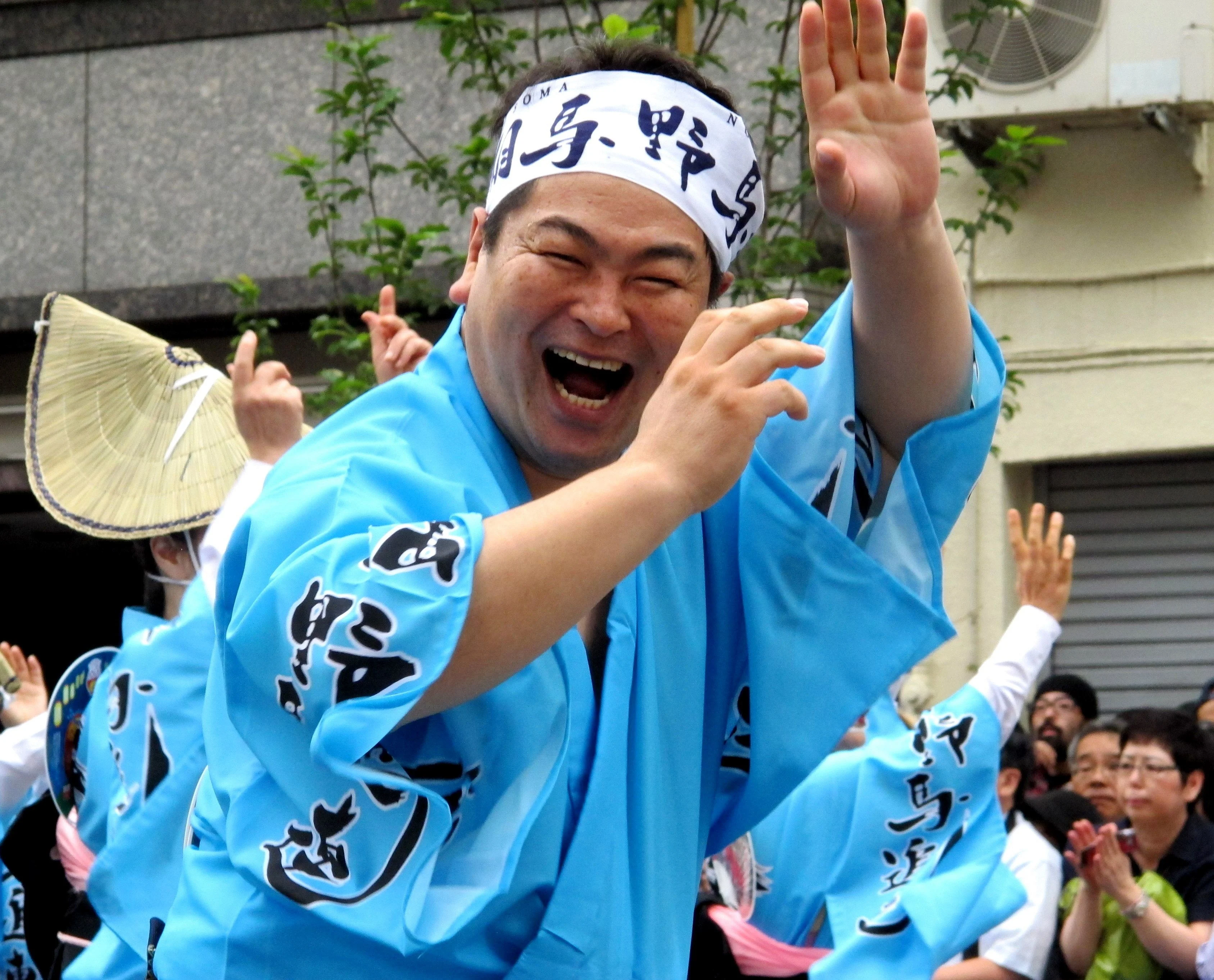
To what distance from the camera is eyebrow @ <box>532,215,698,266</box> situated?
208cm

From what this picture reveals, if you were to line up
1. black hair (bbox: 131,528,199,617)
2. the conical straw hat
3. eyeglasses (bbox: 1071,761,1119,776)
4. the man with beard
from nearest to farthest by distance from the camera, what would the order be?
the conical straw hat, black hair (bbox: 131,528,199,617), eyeglasses (bbox: 1071,761,1119,776), the man with beard

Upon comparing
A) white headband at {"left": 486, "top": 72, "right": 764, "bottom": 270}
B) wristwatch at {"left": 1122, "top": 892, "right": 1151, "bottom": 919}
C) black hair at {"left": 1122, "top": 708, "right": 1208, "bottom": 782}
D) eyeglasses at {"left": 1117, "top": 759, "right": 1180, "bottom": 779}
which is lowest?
wristwatch at {"left": 1122, "top": 892, "right": 1151, "bottom": 919}

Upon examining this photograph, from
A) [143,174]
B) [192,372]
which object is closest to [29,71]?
[143,174]

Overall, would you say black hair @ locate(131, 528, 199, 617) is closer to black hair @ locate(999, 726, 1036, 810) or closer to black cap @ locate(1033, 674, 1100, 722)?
black hair @ locate(999, 726, 1036, 810)

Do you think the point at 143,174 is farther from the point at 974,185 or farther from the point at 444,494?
the point at 444,494

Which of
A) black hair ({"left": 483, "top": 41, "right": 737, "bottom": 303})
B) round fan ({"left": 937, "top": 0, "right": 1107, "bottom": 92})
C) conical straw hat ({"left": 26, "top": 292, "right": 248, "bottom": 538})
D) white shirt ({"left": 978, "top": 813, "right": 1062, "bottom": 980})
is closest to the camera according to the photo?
black hair ({"left": 483, "top": 41, "right": 737, "bottom": 303})

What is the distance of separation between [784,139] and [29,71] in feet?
15.7

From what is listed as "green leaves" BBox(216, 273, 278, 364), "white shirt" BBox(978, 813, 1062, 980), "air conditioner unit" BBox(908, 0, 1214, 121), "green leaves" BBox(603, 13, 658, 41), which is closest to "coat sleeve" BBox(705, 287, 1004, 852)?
"green leaves" BBox(603, 13, 658, 41)

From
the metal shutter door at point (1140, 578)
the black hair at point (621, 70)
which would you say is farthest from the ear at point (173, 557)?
the metal shutter door at point (1140, 578)

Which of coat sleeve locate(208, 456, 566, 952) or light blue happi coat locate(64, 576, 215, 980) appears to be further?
light blue happi coat locate(64, 576, 215, 980)

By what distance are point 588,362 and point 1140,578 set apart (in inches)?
257

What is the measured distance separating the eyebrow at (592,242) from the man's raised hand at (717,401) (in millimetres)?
233

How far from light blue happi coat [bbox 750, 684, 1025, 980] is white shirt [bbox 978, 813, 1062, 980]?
2.15ft

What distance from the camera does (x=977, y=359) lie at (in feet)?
7.45
